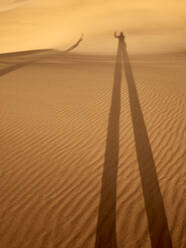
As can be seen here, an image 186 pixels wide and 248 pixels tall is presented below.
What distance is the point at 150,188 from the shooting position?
419cm

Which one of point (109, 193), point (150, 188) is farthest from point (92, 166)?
point (150, 188)

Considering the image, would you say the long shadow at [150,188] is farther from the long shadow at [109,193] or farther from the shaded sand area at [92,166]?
the long shadow at [109,193]

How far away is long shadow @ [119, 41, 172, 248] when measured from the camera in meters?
3.39

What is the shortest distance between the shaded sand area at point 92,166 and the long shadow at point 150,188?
0.6 inches

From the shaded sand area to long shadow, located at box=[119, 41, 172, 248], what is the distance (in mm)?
16

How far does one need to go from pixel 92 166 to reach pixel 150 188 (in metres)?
1.19

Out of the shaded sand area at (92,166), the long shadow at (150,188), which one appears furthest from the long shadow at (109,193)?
the long shadow at (150,188)

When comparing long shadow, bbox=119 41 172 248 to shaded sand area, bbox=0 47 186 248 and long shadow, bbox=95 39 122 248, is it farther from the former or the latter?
long shadow, bbox=95 39 122 248

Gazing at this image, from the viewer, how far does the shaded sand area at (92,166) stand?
348 centimetres

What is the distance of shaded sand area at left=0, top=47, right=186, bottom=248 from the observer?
348 centimetres

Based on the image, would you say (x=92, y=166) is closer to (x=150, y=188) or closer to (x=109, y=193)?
(x=109, y=193)

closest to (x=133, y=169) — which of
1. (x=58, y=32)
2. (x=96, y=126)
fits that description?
(x=96, y=126)

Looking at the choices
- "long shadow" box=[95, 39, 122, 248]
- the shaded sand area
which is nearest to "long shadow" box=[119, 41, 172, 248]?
the shaded sand area

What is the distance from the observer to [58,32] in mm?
28516
